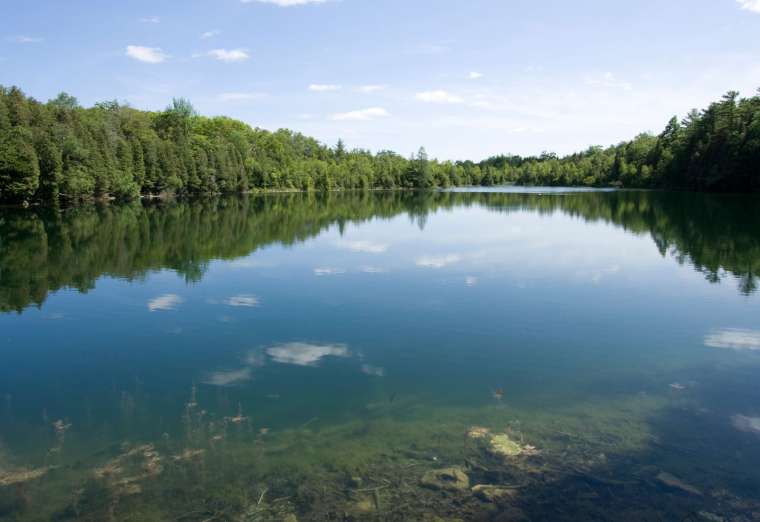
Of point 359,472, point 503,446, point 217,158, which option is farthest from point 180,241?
point 217,158

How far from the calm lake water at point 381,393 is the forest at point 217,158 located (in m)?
40.9

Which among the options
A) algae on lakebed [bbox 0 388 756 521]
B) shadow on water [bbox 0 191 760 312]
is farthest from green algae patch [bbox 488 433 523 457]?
shadow on water [bbox 0 191 760 312]

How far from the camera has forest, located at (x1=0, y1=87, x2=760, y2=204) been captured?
54.2 meters

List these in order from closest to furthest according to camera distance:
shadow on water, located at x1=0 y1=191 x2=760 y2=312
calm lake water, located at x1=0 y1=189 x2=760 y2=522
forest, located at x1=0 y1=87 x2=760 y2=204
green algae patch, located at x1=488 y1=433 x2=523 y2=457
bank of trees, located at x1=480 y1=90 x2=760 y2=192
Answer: calm lake water, located at x1=0 y1=189 x2=760 y2=522 < green algae patch, located at x1=488 y1=433 x2=523 y2=457 < shadow on water, located at x1=0 y1=191 x2=760 y2=312 < forest, located at x1=0 y1=87 x2=760 y2=204 < bank of trees, located at x1=480 y1=90 x2=760 y2=192

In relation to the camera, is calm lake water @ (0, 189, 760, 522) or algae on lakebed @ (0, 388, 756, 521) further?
calm lake water @ (0, 189, 760, 522)

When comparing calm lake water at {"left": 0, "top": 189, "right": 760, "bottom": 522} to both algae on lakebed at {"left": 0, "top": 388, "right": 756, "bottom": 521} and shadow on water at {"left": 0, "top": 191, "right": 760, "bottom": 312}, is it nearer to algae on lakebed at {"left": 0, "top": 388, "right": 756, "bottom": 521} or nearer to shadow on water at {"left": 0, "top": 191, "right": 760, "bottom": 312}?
algae on lakebed at {"left": 0, "top": 388, "right": 756, "bottom": 521}

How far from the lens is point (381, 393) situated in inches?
355

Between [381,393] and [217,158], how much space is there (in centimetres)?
9268

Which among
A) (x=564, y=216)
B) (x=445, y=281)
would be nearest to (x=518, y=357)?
(x=445, y=281)

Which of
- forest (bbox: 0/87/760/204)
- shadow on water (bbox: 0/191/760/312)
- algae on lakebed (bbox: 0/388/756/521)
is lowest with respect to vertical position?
algae on lakebed (bbox: 0/388/756/521)

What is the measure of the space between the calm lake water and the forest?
1612 inches

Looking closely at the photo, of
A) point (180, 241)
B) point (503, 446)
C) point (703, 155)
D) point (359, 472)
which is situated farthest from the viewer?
A: point (703, 155)

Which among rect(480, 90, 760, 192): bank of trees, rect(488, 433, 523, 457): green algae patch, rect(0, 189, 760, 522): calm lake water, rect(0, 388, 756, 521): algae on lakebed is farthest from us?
rect(480, 90, 760, 192): bank of trees

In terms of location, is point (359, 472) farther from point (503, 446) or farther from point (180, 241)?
point (180, 241)
